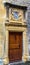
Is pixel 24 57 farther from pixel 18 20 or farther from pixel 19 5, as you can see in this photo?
pixel 19 5

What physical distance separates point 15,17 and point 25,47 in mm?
1122

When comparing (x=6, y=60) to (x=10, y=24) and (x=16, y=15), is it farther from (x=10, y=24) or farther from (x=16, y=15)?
(x=16, y=15)

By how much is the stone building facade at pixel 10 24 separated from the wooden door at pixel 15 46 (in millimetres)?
132

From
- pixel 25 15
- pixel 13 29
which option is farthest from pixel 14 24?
pixel 25 15

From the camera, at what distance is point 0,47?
20.4ft

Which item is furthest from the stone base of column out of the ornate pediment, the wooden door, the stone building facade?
the ornate pediment

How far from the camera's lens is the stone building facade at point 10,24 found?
630 cm

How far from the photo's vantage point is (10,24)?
646cm

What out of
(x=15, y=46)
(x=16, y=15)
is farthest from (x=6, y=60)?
(x=16, y=15)

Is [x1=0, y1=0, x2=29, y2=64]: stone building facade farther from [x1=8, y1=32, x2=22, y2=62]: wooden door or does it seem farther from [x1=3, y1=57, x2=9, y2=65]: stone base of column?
[x1=8, y1=32, x2=22, y2=62]: wooden door

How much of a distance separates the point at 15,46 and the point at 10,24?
31.5 inches

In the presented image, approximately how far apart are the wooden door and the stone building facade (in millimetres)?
132

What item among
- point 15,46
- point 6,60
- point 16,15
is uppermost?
point 16,15

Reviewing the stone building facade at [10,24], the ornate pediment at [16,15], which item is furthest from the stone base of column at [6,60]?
the ornate pediment at [16,15]
